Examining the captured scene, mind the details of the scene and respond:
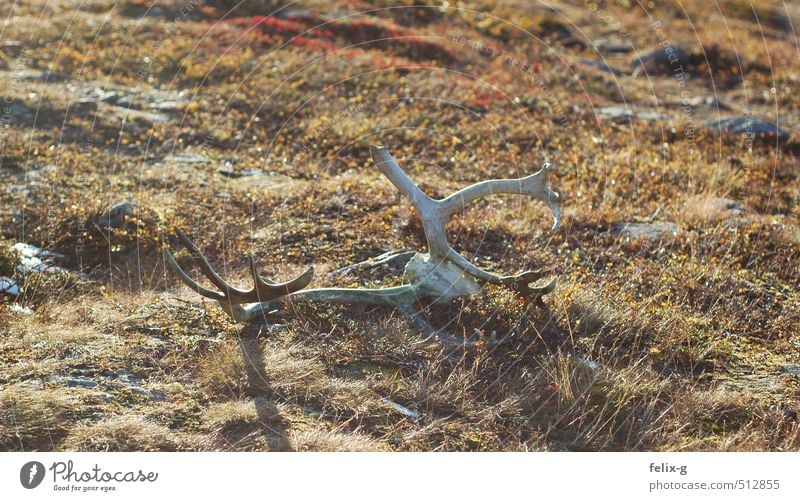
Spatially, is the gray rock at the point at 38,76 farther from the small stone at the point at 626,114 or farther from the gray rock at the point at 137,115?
the small stone at the point at 626,114

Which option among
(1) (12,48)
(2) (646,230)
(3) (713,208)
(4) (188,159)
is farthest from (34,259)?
(1) (12,48)

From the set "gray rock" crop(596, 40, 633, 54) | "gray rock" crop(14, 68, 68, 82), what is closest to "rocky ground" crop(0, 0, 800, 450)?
"gray rock" crop(14, 68, 68, 82)

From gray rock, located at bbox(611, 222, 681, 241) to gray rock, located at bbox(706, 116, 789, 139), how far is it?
6.66 meters

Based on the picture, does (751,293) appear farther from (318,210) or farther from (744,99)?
(744,99)

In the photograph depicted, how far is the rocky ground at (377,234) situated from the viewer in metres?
7.36

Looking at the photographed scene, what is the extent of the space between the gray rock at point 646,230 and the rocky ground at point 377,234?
0.21 ft

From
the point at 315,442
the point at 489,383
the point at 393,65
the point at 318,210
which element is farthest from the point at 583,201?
the point at 393,65

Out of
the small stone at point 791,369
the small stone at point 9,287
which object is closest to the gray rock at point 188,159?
the small stone at point 9,287

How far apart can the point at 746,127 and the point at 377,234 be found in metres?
11.2

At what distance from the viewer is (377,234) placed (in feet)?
38.3

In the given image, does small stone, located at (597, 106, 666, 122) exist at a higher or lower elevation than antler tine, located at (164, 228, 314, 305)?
lower

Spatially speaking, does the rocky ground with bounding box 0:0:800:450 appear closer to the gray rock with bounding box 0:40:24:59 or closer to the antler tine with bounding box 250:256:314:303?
the gray rock with bounding box 0:40:24:59

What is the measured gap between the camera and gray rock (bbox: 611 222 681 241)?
39.5 feet

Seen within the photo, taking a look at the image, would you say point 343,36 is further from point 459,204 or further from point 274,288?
point 274,288
